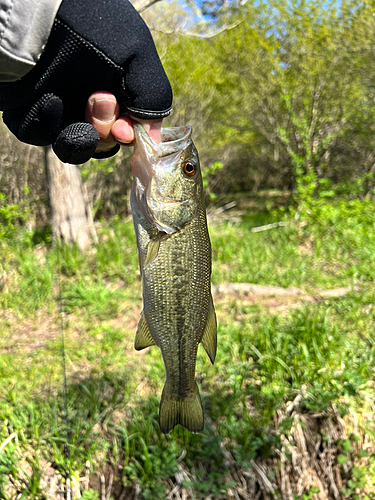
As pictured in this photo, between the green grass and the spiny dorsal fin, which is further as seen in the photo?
A: the green grass

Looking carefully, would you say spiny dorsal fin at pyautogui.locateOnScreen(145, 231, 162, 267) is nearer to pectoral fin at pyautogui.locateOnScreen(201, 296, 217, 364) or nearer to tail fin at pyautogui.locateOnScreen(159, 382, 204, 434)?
pectoral fin at pyautogui.locateOnScreen(201, 296, 217, 364)

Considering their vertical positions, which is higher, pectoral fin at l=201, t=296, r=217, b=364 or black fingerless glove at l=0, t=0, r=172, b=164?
black fingerless glove at l=0, t=0, r=172, b=164

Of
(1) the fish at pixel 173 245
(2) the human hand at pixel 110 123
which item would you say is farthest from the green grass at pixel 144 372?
(2) the human hand at pixel 110 123

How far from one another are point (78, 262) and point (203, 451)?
3.35m

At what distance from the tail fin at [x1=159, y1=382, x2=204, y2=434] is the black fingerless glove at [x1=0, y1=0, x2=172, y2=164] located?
110cm

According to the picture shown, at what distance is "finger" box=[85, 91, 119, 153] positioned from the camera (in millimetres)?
1321

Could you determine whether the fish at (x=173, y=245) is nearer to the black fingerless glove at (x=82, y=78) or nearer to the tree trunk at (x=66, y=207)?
the black fingerless glove at (x=82, y=78)

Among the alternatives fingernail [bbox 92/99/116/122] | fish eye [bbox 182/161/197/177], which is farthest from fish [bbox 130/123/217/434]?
fingernail [bbox 92/99/116/122]

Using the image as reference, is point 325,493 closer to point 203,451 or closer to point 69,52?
point 203,451

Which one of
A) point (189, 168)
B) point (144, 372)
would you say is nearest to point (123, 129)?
point (189, 168)

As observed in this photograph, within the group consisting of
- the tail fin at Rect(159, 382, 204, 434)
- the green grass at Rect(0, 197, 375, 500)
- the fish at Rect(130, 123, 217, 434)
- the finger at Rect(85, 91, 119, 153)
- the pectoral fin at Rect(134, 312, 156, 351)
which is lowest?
the green grass at Rect(0, 197, 375, 500)

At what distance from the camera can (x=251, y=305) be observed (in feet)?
14.6

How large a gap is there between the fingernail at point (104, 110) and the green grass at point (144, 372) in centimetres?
222

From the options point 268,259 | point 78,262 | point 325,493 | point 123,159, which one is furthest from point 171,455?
point 123,159
